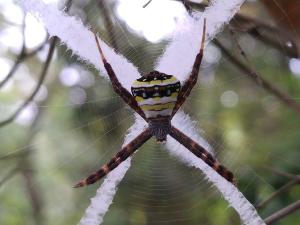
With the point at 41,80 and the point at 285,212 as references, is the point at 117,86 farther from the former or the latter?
the point at 285,212

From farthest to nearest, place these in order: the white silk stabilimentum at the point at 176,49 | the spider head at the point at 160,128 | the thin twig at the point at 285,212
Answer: the spider head at the point at 160,128 → the white silk stabilimentum at the point at 176,49 → the thin twig at the point at 285,212

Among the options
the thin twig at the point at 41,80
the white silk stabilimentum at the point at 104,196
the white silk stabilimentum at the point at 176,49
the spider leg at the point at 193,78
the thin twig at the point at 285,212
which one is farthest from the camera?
the white silk stabilimentum at the point at 104,196

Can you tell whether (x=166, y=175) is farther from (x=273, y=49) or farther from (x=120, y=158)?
(x=273, y=49)

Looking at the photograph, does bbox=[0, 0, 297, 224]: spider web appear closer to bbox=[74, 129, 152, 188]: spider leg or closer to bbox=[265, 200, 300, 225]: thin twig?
bbox=[74, 129, 152, 188]: spider leg

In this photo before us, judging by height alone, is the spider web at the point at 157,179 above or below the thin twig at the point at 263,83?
below

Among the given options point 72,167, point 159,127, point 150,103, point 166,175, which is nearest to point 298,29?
point 150,103

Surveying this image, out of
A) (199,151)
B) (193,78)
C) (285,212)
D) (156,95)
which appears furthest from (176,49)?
(285,212)

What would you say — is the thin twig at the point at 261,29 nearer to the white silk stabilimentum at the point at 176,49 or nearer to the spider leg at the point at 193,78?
the white silk stabilimentum at the point at 176,49

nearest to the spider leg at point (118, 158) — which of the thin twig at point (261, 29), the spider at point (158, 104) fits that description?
the spider at point (158, 104)
